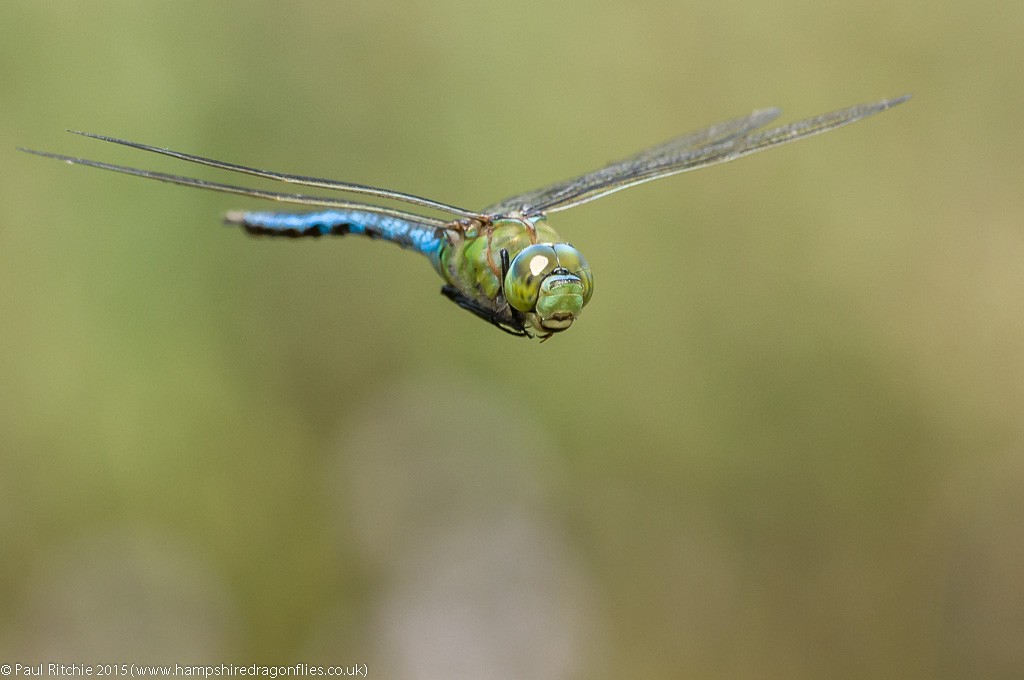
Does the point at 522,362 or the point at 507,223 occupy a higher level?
the point at 507,223

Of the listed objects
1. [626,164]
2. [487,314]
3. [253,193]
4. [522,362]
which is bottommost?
[522,362]

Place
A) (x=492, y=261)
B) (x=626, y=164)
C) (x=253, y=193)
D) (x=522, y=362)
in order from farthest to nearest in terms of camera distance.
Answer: (x=522, y=362) → (x=626, y=164) → (x=492, y=261) → (x=253, y=193)

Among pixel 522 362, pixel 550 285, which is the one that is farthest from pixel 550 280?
pixel 522 362

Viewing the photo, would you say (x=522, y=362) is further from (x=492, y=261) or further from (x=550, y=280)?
(x=550, y=280)

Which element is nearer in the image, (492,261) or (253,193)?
(253,193)

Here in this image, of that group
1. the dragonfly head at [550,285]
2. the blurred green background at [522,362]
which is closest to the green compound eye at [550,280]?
the dragonfly head at [550,285]

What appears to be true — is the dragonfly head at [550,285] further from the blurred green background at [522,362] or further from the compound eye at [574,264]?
the blurred green background at [522,362]
